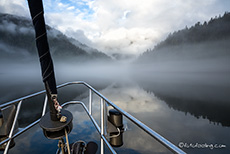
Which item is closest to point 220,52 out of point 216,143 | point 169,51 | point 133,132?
point 169,51

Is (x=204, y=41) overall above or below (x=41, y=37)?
above

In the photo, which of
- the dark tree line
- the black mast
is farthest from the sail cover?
the dark tree line

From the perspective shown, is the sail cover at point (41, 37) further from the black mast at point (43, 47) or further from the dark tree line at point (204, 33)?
the dark tree line at point (204, 33)

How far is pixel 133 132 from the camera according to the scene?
1099 inches

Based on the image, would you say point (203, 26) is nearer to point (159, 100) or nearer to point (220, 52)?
point (220, 52)

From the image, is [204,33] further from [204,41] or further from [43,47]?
[43,47]

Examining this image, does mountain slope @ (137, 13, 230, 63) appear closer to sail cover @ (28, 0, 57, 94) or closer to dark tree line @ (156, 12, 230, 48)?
dark tree line @ (156, 12, 230, 48)

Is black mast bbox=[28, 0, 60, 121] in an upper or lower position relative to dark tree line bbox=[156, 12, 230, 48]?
lower

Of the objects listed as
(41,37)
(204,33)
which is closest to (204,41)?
(204,33)

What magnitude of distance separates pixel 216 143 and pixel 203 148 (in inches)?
125

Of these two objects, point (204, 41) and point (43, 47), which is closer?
point (43, 47)

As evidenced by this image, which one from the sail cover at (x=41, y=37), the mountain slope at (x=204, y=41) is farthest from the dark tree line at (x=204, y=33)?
the sail cover at (x=41, y=37)

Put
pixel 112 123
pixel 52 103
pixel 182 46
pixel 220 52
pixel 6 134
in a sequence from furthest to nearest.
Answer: pixel 182 46
pixel 220 52
pixel 112 123
pixel 6 134
pixel 52 103

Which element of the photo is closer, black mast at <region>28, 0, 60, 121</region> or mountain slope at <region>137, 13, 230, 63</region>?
black mast at <region>28, 0, 60, 121</region>
